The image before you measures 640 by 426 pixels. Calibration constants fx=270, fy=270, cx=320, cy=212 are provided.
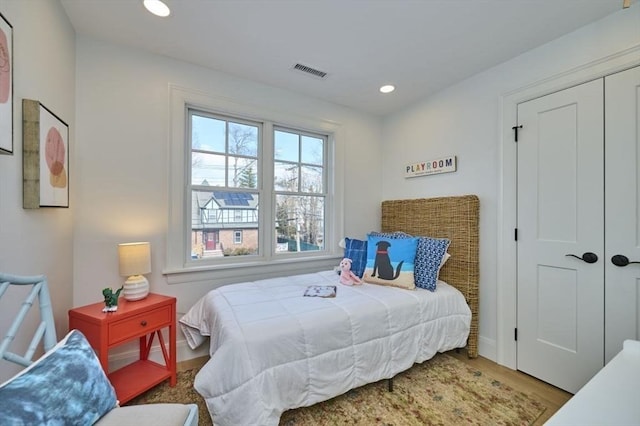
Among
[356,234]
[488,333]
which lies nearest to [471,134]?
[356,234]

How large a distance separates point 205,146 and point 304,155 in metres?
1.07

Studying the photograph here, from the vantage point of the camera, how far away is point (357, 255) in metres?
2.68

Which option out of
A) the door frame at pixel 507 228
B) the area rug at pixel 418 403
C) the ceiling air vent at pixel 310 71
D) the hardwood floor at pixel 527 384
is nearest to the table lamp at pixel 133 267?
the area rug at pixel 418 403

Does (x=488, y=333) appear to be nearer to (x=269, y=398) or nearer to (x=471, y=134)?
(x=471, y=134)

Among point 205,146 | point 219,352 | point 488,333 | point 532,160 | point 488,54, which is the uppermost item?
point 488,54

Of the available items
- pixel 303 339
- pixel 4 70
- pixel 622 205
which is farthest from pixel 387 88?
pixel 4 70

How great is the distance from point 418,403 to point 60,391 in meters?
1.88

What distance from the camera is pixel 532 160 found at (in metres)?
2.15

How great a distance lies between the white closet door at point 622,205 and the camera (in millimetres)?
1688

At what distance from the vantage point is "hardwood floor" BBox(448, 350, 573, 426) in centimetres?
180

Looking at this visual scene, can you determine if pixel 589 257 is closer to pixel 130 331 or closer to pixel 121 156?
pixel 130 331

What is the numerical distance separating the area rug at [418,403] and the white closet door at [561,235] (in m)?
0.44

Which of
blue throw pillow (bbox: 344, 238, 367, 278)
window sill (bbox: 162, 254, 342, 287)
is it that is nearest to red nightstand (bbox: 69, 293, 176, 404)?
window sill (bbox: 162, 254, 342, 287)

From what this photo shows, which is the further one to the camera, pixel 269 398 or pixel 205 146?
pixel 205 146
